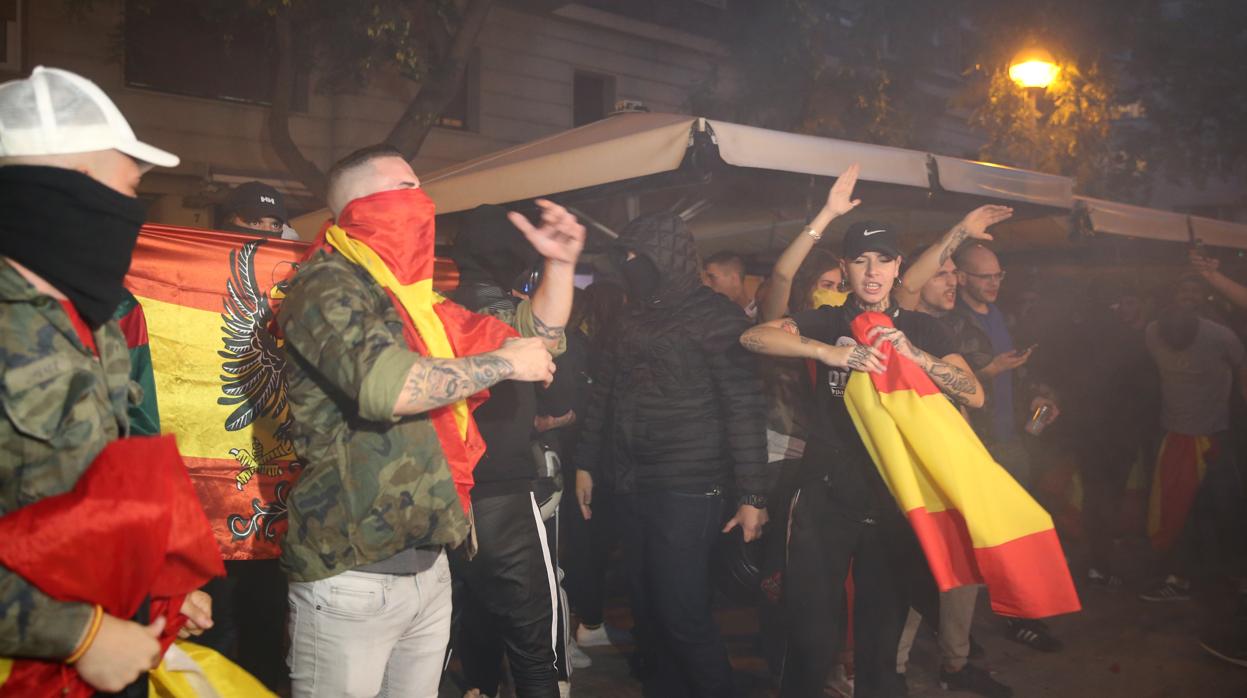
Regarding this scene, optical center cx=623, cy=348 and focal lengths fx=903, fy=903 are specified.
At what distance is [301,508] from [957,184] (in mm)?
4899

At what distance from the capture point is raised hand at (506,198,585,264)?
2.90 meters

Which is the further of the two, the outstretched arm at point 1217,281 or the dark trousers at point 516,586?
the outstretched arm at point 1217,281

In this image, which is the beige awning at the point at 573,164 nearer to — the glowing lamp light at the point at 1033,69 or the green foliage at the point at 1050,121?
the glowing lamp light at the point at 1033,69

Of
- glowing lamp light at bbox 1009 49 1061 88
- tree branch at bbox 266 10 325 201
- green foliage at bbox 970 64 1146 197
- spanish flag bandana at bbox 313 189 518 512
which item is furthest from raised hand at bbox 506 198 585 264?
green foliage at bbox 970 64 1146 197

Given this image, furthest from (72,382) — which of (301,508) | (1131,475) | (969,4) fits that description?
(969,4)

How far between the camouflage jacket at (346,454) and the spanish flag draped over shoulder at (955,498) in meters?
1.99

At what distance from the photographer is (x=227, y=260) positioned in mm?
3705

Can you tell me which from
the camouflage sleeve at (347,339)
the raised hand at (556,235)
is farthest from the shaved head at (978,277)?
the camouflage sleeve at (347,339)

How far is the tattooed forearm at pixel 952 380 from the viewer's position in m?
3.81

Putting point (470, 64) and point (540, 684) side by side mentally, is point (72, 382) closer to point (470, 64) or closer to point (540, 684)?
point (540, 684)

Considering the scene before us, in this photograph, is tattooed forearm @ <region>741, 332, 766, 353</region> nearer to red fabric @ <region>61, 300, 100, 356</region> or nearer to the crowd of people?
the crowd of people

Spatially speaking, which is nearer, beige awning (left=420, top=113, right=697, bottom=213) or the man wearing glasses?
beige awning (left=420, top=113, right=697, bottom=213)

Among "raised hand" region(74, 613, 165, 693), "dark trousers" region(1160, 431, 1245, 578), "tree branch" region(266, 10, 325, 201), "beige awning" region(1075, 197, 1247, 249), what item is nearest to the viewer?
"raised hand" region(74, 613, 165, 693)

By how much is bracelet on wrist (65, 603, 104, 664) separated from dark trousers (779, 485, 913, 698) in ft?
9.28
